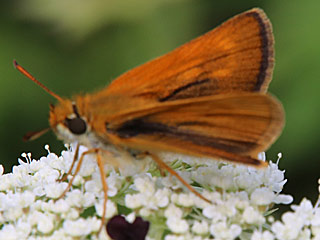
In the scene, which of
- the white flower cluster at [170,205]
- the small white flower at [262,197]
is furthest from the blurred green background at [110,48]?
the small white flower at [262,197]

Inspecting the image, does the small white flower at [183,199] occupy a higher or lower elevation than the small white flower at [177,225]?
higher

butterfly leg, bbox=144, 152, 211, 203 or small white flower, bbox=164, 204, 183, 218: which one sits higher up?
butterfly leg, bbox=144, 152, 211, 203


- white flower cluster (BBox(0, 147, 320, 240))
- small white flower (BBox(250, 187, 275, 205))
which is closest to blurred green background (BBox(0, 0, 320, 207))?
white flower cluster (BBox(0, 147, 320, 240))

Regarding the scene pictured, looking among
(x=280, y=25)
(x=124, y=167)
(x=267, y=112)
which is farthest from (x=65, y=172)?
(x=280, y=25)

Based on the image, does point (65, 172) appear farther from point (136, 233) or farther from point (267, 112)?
point (267, 112)

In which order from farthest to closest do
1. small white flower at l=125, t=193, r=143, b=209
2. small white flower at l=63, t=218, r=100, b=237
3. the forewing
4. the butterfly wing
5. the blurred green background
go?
the blurred green background, the butterfly wing, small white flower at l=125, t=193, r=143, b=209, small white flower at l=63, t=218, r=100, b=237, the forewing

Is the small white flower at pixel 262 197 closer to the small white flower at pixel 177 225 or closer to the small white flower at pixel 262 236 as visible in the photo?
the small white flower at pixel 262 236

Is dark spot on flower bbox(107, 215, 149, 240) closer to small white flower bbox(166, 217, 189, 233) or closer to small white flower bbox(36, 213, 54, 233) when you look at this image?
small white flower bbox(166, 217, 189, 233)
